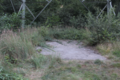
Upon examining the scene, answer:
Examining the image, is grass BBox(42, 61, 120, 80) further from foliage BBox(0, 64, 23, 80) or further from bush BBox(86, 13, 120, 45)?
bush BBox(86, 13, 120, 45)

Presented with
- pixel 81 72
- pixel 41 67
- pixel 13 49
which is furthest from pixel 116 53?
pixel 13 49

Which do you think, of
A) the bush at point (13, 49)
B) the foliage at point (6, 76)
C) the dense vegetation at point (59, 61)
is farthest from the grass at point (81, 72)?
the bush at point (13, 49)

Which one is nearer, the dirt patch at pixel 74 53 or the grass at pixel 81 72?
the grass at pixel 81 72

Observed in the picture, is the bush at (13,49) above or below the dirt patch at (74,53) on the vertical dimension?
above

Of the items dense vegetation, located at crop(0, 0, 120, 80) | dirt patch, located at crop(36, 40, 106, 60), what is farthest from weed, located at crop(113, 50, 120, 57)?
dirt patch, located at crop(36, 40, 106, 60)

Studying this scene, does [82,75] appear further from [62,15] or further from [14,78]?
[62,15]

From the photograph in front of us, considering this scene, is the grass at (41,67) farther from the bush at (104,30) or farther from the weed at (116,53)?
the bush at (104,30)

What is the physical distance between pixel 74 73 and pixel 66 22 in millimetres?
12230

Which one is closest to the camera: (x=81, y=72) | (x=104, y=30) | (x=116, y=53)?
(x=81, y=72)

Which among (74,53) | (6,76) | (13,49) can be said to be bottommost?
(74,53)

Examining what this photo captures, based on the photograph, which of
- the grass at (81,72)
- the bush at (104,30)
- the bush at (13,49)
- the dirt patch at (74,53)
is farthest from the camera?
the bush at (104,30)

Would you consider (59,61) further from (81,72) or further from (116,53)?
(116,53)

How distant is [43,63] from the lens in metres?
4.75

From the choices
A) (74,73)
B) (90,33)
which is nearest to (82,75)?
(74,73)
